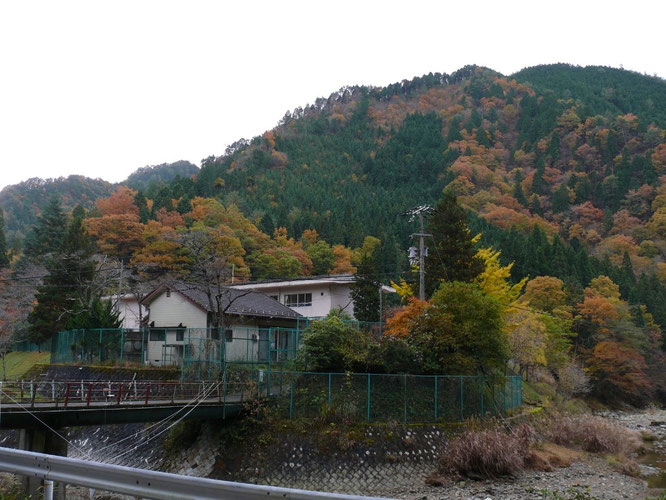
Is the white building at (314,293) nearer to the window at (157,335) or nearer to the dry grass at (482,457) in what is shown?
the window at (157,335)

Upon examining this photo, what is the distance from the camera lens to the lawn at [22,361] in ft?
133

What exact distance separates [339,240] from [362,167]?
203ft

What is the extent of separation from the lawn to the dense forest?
1034 cm

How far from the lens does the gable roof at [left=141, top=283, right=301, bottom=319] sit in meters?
33.6

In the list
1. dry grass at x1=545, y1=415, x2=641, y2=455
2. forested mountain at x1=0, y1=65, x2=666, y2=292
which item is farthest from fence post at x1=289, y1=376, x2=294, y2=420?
forested mountain at x1=0, y1=65, x2=666, y2=292

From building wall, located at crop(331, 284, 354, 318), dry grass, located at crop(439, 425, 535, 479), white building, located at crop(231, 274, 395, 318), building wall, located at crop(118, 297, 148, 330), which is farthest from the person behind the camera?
building wall, located at crop(118, 297, 148, 330)

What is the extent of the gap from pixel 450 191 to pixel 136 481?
3641 cm

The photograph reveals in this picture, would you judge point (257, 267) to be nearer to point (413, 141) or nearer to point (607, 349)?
point (607, 349)

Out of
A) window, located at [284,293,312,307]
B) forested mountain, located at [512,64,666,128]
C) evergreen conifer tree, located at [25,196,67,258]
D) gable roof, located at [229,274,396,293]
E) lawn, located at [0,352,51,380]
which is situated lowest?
lawn, located at [0,352,51,380]

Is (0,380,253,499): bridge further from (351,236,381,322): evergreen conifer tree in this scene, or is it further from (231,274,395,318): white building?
(351,236,381,322): evergreen conifer tree

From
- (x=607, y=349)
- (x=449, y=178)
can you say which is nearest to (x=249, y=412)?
(x=607, y=349)

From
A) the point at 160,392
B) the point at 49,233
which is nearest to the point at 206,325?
the point at 160,392

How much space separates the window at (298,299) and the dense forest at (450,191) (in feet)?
17.8

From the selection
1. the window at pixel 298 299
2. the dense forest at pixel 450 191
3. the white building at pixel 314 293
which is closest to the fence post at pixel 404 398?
the dense forest at pixel 450 191
